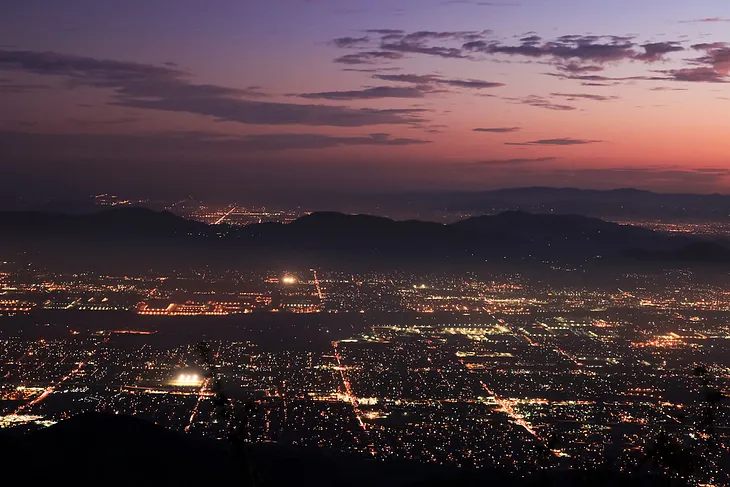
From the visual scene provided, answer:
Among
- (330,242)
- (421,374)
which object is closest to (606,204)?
(330,242)

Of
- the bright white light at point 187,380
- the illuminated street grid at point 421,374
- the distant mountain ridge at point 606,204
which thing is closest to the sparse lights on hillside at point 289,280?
the illuminated street grid at point 421,374

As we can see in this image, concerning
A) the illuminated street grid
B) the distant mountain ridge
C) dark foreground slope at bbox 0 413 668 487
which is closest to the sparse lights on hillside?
the illuminated street grid

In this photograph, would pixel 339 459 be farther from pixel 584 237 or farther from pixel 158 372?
pixel 584 237

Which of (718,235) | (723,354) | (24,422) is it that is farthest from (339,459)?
(718,235)

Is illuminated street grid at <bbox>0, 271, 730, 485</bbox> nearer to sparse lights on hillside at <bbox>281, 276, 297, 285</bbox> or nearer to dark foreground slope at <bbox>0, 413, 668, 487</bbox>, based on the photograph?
dark foreground slope at <bbox>0, 413, 668, 487</bbox>

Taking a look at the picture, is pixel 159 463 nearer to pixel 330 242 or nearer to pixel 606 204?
pixel 330 242

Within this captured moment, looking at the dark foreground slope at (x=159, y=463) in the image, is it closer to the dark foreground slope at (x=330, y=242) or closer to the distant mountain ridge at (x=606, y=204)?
the dark foreground slope at (x=330, y=242)
